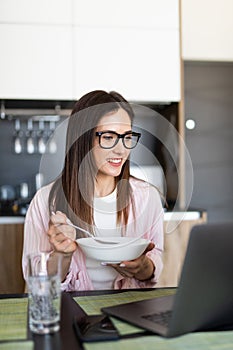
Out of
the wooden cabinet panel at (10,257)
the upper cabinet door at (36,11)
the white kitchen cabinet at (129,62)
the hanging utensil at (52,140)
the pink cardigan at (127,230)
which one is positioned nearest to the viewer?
the pink cardigan at (127,230)

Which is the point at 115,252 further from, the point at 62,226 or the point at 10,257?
the point at 10,257

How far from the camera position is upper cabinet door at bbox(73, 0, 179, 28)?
9.24 ft

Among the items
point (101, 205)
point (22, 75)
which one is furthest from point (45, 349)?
point (22, 75)

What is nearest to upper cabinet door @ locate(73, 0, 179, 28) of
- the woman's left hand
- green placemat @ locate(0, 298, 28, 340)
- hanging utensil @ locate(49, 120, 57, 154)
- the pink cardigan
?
hanging utensil @ locate(49, 120, 57, 154)

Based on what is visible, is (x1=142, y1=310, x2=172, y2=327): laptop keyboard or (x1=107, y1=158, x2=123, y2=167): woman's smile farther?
(x1=107, y1=158, x2=123, y2=167): woman's smile

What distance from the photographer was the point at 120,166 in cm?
160

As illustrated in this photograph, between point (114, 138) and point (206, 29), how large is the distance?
1809mm

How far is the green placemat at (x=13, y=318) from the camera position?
88 centimetres

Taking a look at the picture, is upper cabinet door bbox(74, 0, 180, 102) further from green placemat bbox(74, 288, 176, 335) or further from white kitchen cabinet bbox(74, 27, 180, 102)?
green placemat bbox(74, 288, 176, 335)

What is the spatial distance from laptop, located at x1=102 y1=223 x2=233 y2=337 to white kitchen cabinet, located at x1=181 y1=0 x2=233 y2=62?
93.8 inches

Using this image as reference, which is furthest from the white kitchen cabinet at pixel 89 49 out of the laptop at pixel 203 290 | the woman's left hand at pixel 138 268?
the laptop at pixel 203 290

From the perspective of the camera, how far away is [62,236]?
49.1 inches

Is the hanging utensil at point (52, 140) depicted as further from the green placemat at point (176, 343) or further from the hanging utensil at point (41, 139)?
the green placemat at point (176, 343)

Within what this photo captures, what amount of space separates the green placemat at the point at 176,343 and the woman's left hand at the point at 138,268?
403 millimetres
